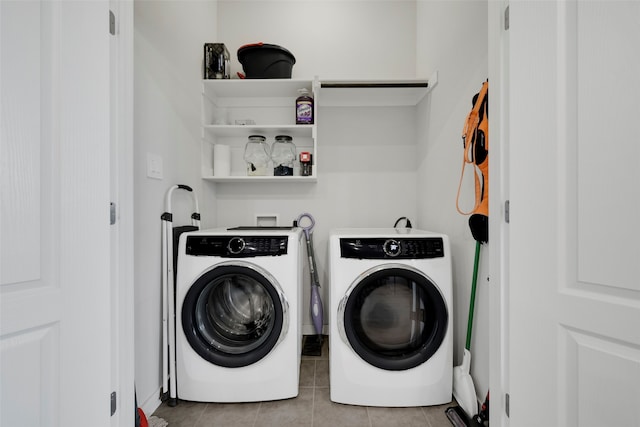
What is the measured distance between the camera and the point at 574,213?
32.1 inches

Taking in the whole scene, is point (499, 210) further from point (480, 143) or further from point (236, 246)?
point (236, 246)

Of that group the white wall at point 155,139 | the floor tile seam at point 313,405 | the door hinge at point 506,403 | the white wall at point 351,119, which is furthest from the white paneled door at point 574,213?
the white wall at point 155,139

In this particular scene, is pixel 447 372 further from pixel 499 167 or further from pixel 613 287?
pixel 499 167

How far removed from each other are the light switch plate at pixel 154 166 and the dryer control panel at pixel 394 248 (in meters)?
1.06

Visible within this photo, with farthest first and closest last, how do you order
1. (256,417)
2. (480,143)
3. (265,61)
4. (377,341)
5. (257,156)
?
(257,156), (265,61), (377,341), (256,417), (480,143)

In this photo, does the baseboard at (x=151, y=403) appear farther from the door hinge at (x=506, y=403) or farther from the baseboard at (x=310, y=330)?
the door hinge at (x=506, y=403)

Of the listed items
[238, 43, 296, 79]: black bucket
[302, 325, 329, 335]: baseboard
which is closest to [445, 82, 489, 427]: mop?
Result: [302, 325, 329, 335]: baseboard

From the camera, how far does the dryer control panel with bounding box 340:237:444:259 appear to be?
58.6 inches

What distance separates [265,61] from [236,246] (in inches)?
54.1

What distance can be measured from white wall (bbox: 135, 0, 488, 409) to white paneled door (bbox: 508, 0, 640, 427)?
0.70m

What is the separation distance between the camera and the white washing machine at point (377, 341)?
1.47 meters
